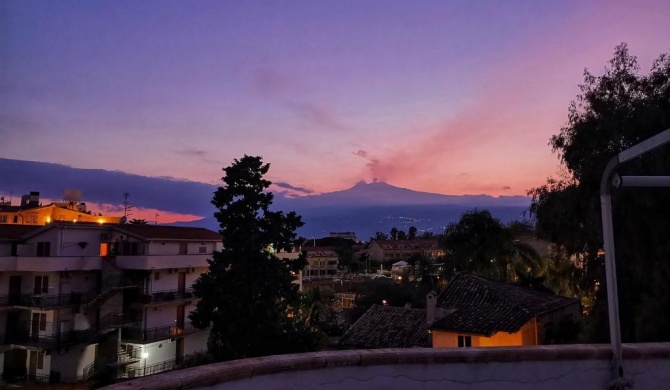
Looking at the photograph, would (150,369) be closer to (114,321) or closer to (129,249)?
(114,321)

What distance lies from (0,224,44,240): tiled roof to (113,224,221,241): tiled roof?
16.1 ft

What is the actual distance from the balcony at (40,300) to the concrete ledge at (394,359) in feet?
88.8

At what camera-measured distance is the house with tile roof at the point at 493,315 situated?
18031mm

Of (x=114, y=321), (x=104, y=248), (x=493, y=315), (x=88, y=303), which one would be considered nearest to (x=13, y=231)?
(x=104, y=248)

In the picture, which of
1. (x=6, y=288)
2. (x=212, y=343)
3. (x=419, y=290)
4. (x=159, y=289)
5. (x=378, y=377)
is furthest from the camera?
(x=419, y=290)

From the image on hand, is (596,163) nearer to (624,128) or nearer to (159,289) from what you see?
(624,128)

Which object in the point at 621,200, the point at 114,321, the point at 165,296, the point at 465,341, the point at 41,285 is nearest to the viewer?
the point at 621,200

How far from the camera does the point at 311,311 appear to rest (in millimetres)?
35906

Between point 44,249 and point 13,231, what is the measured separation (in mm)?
2928

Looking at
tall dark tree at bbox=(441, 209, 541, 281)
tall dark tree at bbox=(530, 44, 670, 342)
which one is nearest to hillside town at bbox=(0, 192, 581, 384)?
tall dark tree at bbox=(530, 44, 670, 342)

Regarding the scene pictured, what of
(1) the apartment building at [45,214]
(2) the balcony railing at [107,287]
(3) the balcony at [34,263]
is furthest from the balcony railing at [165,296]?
(1) the apartment building at [45,214]

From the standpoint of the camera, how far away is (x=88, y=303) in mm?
28359

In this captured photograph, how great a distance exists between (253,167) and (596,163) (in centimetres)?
1359

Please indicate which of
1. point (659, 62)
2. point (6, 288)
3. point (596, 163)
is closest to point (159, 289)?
point (6, 288)
